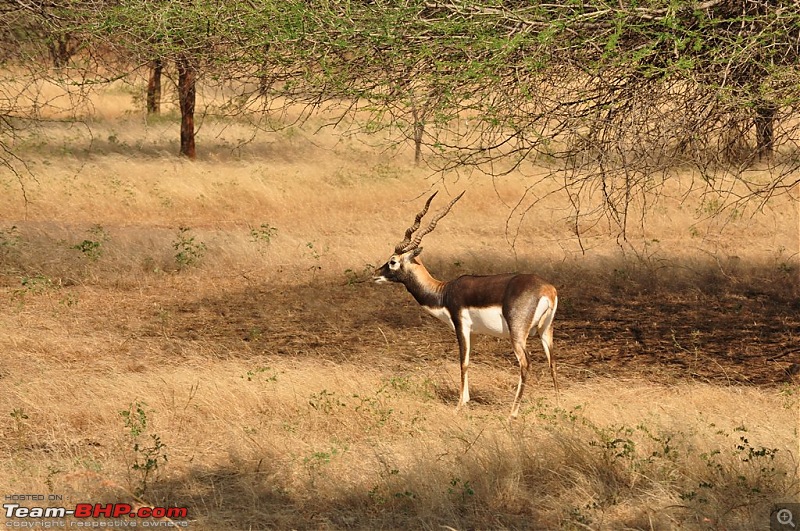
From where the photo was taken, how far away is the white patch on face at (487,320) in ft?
29.1

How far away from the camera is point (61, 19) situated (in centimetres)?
1140

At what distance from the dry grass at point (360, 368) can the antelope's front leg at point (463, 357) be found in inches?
10.1

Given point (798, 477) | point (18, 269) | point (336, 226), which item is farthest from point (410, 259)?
point (336, 226)

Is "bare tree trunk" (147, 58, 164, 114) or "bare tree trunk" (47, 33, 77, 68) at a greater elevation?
"bare tree trunk" (47, 33, 77, 68)

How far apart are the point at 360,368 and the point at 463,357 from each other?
1.66 m

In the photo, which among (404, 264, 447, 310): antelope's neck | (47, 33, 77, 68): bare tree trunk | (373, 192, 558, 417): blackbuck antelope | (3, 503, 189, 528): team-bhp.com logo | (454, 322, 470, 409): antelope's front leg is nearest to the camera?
(3, 503, 189, 528): team-bhp.com logo

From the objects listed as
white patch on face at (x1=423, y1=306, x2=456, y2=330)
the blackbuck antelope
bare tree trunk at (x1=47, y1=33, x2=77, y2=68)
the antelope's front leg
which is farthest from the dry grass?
bare tree trunk at (x1=47, y1=33, x2=77, y2=68)

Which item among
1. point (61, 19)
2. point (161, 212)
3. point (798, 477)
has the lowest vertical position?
point (161, 212)

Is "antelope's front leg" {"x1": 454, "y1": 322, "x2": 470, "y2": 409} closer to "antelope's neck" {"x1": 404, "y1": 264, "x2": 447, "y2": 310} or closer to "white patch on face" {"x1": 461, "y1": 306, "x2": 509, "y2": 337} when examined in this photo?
"white patch on face" {"x1": 461, "y1": 306, "x2": 509, "y2": 337}

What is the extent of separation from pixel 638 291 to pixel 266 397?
7222 millimetres

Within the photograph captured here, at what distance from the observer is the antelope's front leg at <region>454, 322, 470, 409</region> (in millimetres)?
8844

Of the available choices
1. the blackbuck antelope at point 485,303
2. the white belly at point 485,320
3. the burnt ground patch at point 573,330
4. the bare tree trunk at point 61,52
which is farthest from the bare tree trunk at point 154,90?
the white belly at point 485,320

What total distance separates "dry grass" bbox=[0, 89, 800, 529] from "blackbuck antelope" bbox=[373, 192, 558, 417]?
1.82ft

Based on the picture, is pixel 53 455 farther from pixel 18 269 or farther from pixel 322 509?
pixel 18 269
